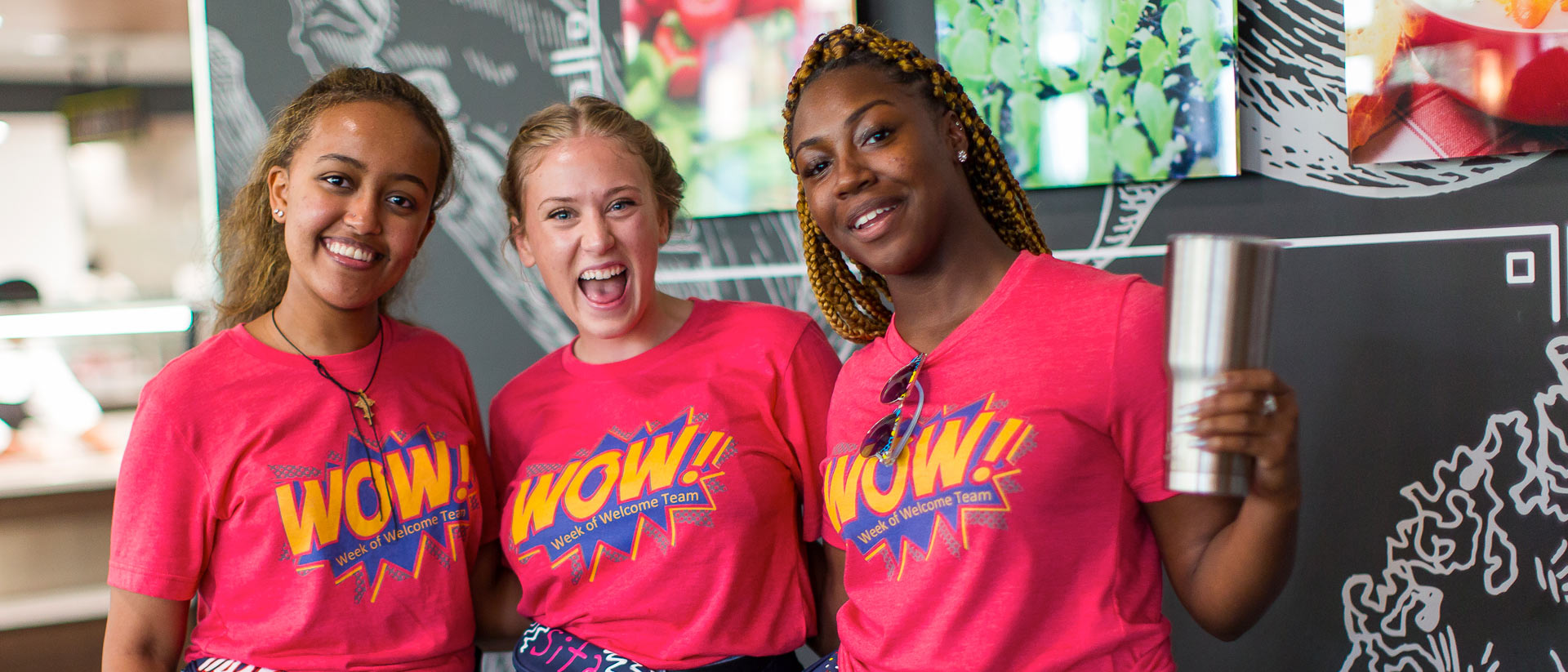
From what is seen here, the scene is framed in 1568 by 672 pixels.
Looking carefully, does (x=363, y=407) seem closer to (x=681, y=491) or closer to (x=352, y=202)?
(x=352, y=202)

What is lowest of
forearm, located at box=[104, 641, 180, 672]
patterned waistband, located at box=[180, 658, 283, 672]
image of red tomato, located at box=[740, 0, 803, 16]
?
patterned waistband, located at box=[180, 658, 283, 672]

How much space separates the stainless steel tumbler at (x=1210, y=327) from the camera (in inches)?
35.3

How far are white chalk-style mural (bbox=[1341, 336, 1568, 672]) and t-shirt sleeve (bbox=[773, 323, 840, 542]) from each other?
1.02 meters

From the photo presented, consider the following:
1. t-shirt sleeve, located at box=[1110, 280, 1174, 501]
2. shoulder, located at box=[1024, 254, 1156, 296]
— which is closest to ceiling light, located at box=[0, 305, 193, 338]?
shoulder, located at box=[1024, 254, 1156, 296]

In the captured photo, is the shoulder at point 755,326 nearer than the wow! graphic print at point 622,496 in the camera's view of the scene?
No

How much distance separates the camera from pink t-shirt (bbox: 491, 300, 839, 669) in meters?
1.46

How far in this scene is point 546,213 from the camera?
5.36ft

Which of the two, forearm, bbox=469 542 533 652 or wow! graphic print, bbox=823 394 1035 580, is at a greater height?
wow! graphic print, bbox=823 394 1035 580

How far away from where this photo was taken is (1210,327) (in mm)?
912

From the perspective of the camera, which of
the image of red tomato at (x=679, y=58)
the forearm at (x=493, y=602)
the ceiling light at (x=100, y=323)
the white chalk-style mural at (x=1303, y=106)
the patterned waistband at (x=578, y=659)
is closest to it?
the patterned waistband at (x=578, y=659)

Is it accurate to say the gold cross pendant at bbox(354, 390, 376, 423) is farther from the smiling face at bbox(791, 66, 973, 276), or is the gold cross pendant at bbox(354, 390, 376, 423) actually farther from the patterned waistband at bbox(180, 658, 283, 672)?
Result: the smiling face at bbox(791, 66, 973, 276)

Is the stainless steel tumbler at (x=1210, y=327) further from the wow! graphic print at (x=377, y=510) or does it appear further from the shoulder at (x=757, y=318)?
the wow! graphic print at (x=377, y=510)

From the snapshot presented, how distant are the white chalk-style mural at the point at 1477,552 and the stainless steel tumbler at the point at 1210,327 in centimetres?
111

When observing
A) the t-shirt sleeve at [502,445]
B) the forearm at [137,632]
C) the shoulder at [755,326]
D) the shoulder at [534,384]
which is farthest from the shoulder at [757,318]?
the forearm at [137,632]
